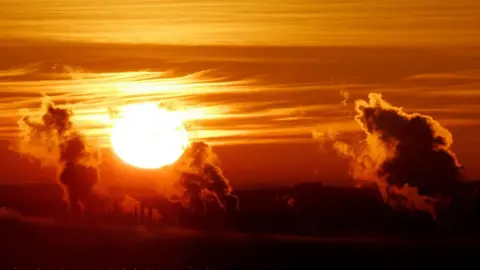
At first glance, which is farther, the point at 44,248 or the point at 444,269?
the point at 44,248

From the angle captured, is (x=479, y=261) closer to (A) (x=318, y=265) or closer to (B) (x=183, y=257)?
(A) (x=318, y=265)

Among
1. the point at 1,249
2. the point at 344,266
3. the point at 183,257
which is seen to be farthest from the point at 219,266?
the point at 1,249

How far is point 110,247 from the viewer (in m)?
39.0

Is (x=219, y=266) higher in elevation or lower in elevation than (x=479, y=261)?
higher

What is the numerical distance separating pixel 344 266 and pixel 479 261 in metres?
8.04

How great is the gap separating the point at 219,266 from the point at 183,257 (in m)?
1.64

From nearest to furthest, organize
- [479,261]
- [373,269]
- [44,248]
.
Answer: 1. [479,261]
2. [373,269]
3. [44,248]

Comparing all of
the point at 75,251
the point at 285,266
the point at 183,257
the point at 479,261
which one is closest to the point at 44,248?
the point at 75,251

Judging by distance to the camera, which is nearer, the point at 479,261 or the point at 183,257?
the point at 479,261

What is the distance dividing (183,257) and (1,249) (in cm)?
685

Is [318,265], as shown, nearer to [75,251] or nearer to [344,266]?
[344,266]

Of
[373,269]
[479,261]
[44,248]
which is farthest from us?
[44,248]

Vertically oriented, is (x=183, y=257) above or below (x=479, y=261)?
above

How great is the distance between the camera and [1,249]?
137 ft
